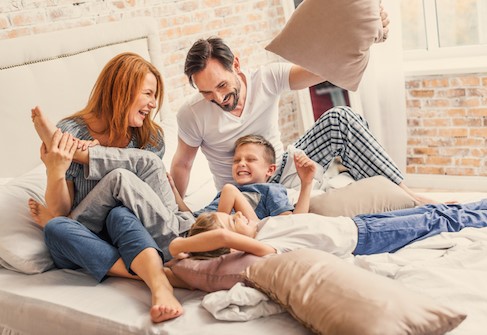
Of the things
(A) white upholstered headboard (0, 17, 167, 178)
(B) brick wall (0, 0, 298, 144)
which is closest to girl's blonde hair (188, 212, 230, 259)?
(A) white upholstered headboard (0, 17, 167, 178)

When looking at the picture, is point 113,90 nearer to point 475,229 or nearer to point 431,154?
point 475,229

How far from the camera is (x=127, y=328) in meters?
2.11

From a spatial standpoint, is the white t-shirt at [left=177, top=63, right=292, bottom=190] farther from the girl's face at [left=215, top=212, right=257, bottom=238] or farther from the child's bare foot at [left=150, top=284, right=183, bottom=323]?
the child's bare foot at [left=150, top=284, right=183, bottom=323]

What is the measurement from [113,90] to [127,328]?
38.0 inches

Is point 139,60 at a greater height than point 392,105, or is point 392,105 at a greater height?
point 139,60

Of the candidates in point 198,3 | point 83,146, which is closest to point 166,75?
point 198,3

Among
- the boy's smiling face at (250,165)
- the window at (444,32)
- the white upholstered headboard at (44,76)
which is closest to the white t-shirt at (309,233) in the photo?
the boy's smiling face at (250,165)

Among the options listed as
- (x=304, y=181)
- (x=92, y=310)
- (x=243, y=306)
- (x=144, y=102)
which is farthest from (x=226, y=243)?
(x=144, y=102)

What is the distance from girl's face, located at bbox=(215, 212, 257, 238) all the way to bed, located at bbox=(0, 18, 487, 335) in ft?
0.84

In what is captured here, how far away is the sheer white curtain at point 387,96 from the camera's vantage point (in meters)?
4.45

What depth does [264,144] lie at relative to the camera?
9.80ft

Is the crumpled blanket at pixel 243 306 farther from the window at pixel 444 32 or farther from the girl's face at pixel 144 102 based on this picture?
→ the window at pixel 444 32

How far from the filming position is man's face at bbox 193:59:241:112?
2920 millimetres

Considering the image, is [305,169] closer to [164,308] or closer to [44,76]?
[164,308]
